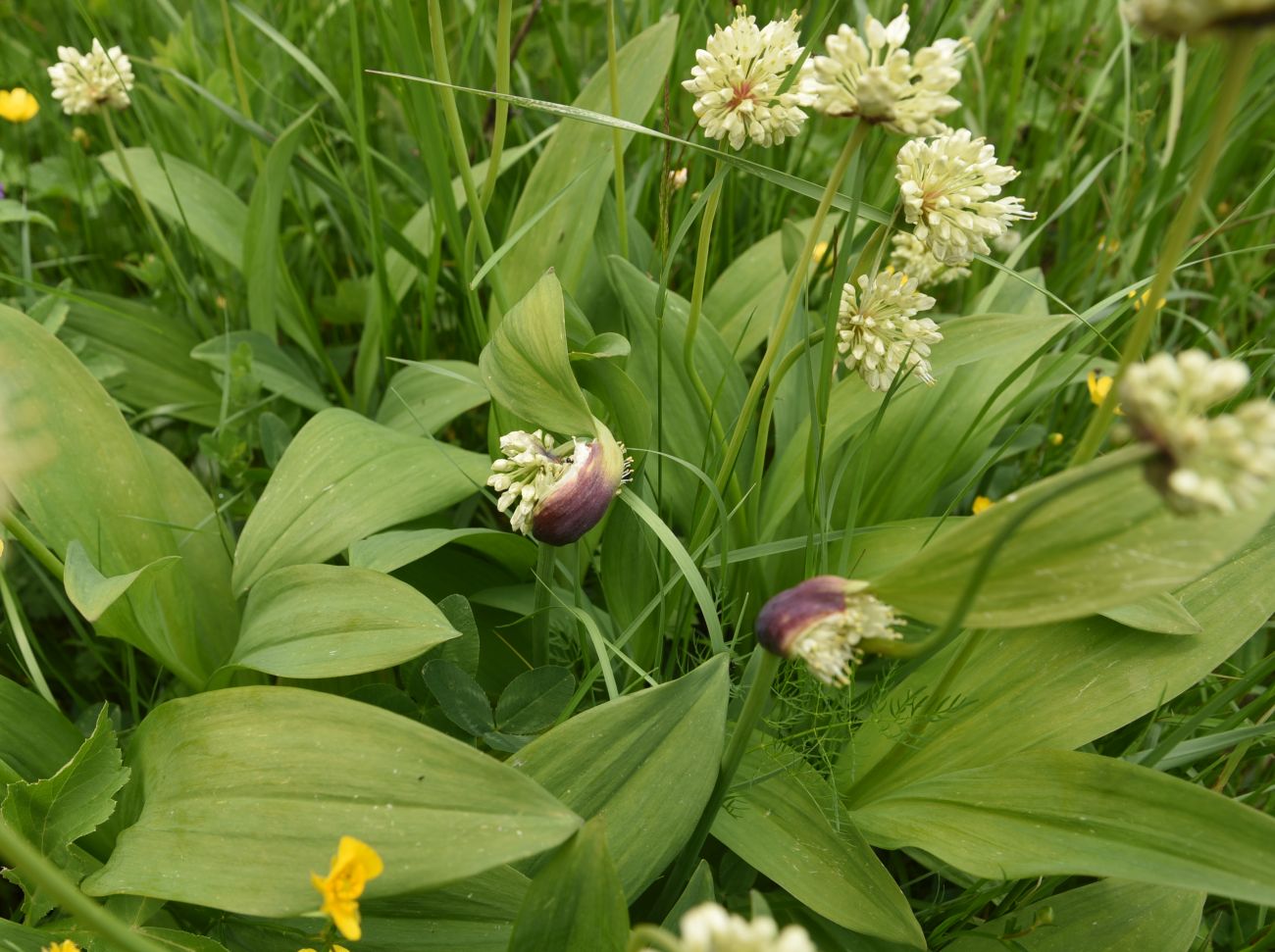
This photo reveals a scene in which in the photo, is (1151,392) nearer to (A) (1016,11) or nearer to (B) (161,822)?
(B) (161,822)

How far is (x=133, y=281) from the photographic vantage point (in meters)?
2.50

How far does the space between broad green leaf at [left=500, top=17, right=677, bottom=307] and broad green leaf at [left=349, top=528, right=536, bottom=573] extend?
520 mm

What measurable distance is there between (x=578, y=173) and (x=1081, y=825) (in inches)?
51.2

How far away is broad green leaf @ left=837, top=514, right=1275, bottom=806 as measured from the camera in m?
1.34

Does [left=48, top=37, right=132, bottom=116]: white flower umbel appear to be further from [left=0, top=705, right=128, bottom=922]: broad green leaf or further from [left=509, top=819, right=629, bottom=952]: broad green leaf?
[left=509, top=819, right=629, bottom=952]: broad green leaf

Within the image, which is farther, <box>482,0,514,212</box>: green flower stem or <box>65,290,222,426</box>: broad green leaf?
<box>65,290,222,426</box>: broad green leaf

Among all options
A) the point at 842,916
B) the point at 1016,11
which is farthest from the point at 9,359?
the point at 1016,11

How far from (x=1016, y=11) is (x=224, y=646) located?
3066mm

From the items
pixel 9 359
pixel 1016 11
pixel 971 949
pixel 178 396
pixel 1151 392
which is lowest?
pixel 971 949

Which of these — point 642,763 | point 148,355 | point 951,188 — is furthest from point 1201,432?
point 148,355

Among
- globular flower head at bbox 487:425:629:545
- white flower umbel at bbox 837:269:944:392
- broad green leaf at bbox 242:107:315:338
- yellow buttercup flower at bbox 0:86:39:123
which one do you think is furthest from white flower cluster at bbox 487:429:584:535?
yellow buttercup flower at bbox 0:86:39:123

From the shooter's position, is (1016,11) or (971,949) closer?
(971,949)

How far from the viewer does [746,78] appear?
1306mm

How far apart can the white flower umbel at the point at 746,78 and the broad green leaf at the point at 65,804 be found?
998mm
